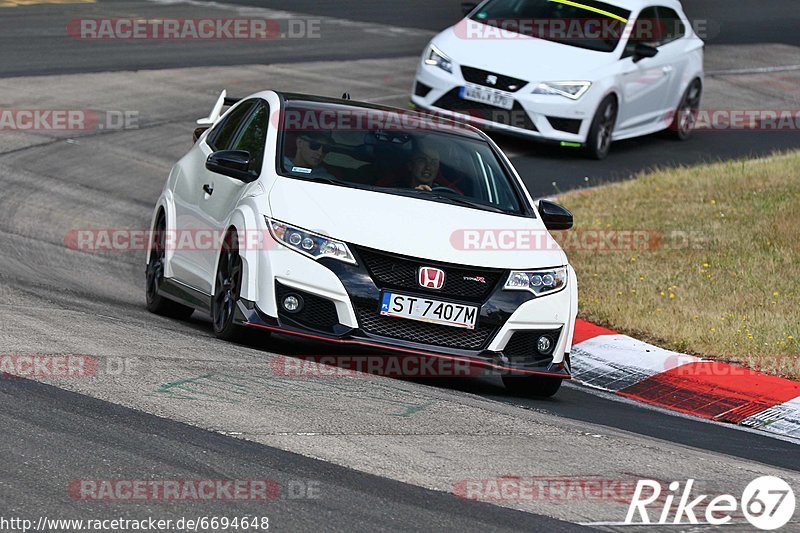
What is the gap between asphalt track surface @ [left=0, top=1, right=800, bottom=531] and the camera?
548cm

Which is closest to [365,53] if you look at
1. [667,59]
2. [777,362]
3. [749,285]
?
[667,59]

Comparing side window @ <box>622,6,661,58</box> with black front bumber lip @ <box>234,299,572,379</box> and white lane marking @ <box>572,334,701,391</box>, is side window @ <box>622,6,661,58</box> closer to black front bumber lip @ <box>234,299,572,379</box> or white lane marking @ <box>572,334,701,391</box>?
white lane marking @ <box>572,334,701,391</box>

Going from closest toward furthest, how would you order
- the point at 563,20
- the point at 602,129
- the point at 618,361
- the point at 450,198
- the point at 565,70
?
1. the point at 450,198
2. the point at 618,361
3. the point at 565,70
4. the point at 602,129
5. the point at 563,20

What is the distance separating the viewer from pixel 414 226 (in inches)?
328

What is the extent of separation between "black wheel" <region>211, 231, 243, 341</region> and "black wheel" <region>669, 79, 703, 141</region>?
37.7ft

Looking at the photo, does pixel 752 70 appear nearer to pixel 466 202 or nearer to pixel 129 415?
pixel 466 202

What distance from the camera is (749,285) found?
37.4 feet

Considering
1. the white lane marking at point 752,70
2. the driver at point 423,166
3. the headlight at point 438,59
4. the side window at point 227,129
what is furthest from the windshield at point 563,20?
the driver at point 423,166

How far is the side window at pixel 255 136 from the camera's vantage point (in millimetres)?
9023

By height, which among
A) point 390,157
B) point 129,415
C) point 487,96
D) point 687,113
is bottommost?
point 687,113

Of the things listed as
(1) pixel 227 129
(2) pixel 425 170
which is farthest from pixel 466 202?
(1) pixel 227 129

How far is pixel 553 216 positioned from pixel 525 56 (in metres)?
Answer: 8.06

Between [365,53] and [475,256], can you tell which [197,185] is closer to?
[475,256]

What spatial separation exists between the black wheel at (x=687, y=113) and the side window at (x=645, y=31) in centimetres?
106
